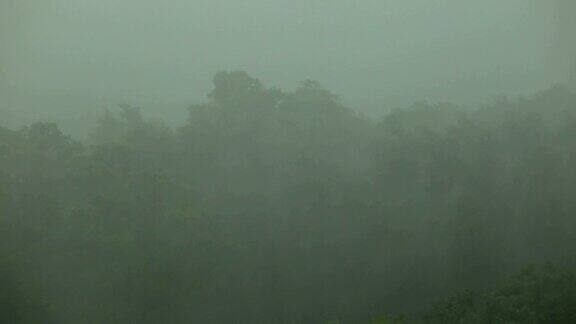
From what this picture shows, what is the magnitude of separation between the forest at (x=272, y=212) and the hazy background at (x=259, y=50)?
11.9 meters

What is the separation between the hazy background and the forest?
39.1 ft

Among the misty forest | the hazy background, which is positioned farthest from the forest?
the hazy background

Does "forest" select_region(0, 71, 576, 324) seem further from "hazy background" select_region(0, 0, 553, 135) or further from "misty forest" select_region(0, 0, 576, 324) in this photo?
"hazy background" select_region(0, 0, 553, 135)

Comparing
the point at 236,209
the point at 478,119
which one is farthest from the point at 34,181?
the point at 478,119

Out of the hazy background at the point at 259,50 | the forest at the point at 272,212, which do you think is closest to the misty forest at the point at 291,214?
the forest at the point at 272,212

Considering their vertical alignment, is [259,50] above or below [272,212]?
above

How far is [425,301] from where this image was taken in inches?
539

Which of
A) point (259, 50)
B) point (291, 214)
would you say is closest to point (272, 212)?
point (291, 214)

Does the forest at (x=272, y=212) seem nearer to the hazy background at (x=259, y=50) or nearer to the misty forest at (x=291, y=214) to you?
the misty forest at (x=291, y=214)

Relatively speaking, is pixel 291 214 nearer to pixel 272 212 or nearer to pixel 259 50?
pixel 272 212

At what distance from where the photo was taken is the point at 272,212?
13828mm

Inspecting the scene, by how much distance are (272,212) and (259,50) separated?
33.5 metres

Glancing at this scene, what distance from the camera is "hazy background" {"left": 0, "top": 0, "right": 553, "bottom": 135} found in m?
31.7

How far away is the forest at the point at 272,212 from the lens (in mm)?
11820
